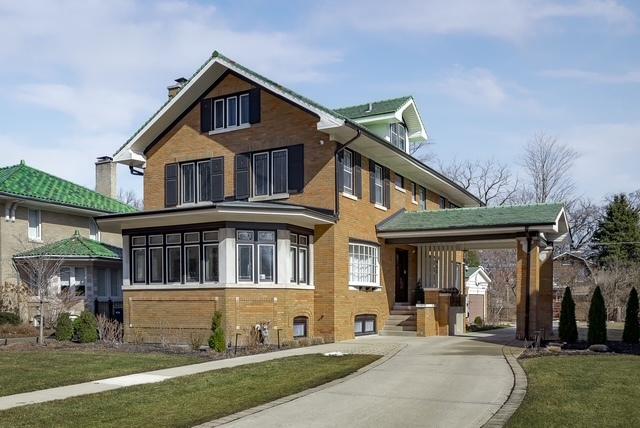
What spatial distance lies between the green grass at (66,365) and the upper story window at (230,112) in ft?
30.2

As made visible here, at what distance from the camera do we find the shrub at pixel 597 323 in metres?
19.1

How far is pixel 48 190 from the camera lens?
30062mm

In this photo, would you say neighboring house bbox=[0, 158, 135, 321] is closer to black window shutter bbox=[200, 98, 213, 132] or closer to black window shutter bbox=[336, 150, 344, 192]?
black window shutter bbox=[200, 98, 213, 132]

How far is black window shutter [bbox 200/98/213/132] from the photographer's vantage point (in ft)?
77.7

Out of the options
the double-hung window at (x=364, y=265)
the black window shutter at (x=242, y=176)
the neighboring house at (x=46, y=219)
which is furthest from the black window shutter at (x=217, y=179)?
the neighboring house at (x=46, y=219)

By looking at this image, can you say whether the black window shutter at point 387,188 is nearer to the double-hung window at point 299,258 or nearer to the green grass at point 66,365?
the double-hung window at point 299,258

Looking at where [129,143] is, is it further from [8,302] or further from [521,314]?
[521,314]

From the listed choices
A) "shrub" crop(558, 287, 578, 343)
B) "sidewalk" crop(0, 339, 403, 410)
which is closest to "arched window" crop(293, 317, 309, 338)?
"sidewalk" crop(0, 339, 403, 410)

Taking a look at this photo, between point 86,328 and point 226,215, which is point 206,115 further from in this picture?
point 86,328

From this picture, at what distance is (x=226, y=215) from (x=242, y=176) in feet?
12.5

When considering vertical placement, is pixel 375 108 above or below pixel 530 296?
above

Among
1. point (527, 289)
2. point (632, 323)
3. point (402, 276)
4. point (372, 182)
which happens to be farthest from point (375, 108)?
point (632, 323)

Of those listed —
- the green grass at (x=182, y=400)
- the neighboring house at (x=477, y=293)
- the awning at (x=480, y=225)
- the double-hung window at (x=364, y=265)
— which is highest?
the awning at (x=480, y=225)

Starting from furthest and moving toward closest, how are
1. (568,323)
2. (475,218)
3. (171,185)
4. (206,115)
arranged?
1. (171,185)
2. (206,115)
3. (475,218)
4. (568,323)
